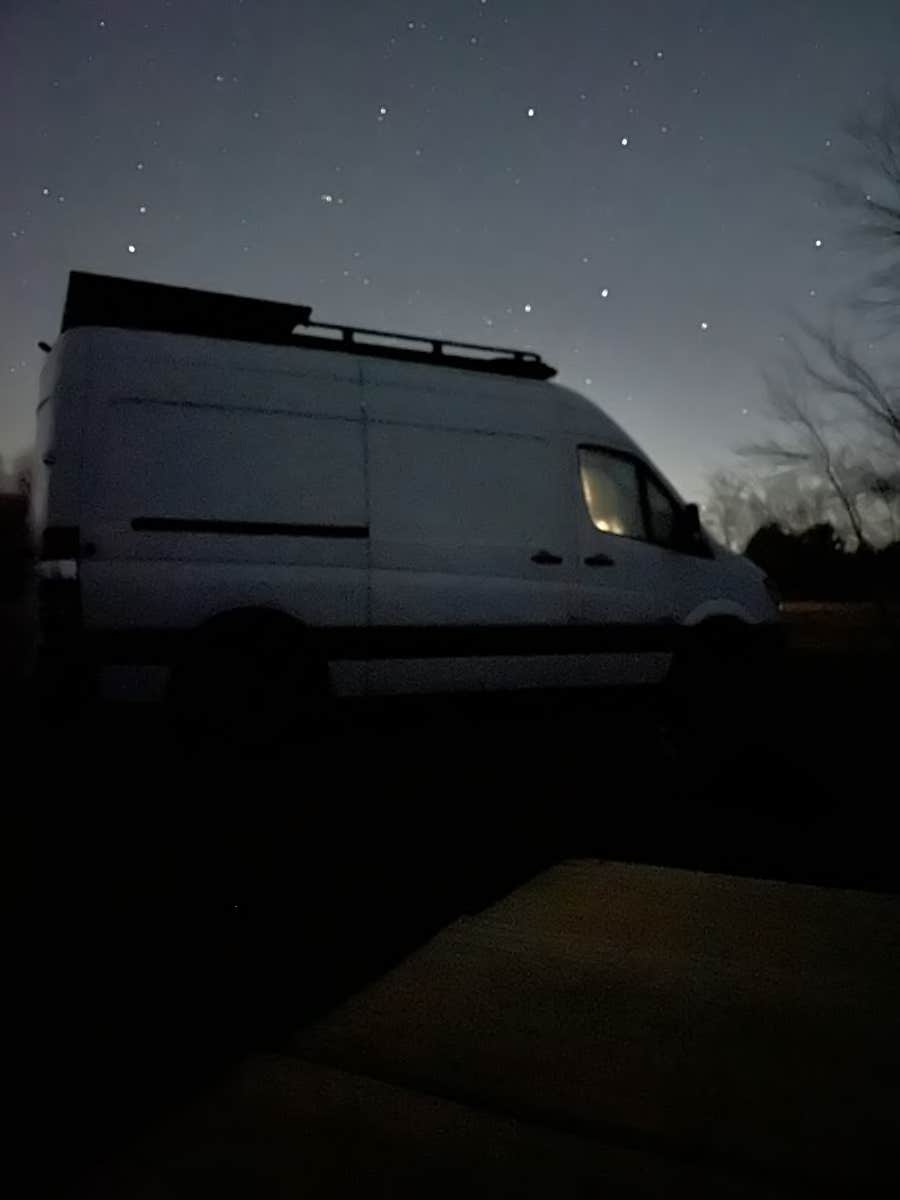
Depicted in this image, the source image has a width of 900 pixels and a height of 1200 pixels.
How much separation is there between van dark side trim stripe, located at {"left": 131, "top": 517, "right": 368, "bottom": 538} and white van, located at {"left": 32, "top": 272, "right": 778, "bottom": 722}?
0.01 metres

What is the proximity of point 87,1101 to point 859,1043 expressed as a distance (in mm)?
1735

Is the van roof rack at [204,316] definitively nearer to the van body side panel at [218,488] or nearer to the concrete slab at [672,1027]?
the van body side panel at [218,488]

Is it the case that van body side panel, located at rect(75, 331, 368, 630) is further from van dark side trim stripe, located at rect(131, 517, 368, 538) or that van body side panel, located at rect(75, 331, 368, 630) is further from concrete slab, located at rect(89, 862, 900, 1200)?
concrete slab, located at rect(89, 862, 900, 1200)

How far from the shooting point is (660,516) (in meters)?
7.08

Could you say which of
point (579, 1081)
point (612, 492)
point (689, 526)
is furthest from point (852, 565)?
point (579, 1081)

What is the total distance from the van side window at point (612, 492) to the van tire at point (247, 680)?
234cm

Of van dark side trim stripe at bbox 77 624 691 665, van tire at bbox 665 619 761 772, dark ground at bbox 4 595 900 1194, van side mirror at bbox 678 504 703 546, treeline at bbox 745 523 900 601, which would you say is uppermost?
treeline at bbox 745 523 900 601

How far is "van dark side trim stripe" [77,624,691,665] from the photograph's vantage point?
5.29 meters

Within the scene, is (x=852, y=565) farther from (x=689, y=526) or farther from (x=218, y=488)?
(x=218, y=488)

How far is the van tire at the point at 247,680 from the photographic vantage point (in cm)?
544

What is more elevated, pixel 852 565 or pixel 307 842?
pixel 852 565

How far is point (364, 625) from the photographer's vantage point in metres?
5.94

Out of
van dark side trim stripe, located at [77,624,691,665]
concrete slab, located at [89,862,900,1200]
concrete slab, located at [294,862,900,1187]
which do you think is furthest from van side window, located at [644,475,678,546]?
concrete slab, located at [89,862,900,1200]

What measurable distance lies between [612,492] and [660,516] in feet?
1.44
